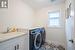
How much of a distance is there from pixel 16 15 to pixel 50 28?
6.17ft

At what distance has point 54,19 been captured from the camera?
436 cm

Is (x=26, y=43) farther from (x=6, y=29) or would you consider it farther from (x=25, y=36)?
(x=6, y=29)

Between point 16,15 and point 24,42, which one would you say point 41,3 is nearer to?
point 16,15

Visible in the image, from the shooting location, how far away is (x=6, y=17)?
2.83m

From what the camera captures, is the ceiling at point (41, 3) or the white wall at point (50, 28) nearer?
the ceiling at point (41, 3)

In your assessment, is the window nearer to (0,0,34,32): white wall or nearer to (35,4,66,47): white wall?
(35,4,66,47): white wall

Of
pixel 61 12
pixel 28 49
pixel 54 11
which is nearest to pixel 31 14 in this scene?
pixel 54 11

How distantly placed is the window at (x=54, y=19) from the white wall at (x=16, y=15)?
37.3 inches

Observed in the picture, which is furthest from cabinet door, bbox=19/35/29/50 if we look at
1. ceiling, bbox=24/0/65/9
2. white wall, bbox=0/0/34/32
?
ceiling, bbox=24/0/65/9

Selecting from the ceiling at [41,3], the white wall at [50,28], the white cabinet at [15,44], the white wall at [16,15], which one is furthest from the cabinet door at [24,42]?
the white wall at [50,28]

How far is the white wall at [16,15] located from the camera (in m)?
2.75

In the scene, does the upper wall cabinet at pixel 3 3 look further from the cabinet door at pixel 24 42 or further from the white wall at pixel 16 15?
the cabinet door at pixel 24 42

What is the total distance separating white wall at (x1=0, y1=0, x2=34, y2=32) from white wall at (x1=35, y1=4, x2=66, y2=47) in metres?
0.54

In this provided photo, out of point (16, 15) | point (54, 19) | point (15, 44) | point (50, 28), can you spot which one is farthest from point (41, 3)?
point (15, 44)
